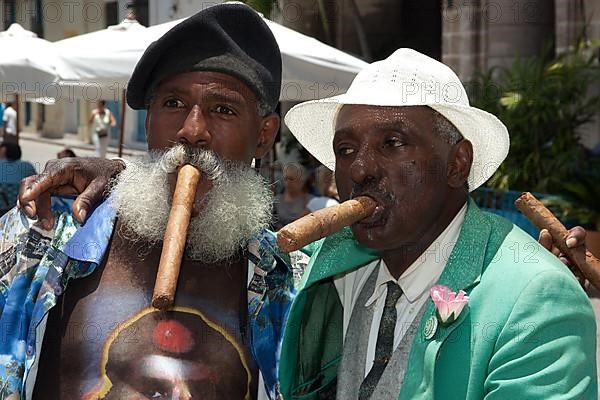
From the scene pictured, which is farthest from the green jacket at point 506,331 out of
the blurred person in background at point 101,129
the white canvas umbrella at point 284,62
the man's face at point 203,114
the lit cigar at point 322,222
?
the blurred person in background at point 101,129

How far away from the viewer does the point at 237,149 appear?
8.98 ft

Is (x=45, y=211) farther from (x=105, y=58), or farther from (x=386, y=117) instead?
(x=105, y=58)

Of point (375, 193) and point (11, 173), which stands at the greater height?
point (375, 193)

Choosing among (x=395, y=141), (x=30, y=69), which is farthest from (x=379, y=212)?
(x=30, y=69)

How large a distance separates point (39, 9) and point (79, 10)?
10.2ft

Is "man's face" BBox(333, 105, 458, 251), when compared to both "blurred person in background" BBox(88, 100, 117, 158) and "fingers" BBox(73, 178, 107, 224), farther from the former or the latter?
"blurred person in background" BBox(88, 100, 117, 158)

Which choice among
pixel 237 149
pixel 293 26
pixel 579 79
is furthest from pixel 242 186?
pixel 293 26

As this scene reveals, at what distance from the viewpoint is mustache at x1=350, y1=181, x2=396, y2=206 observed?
7.31ft

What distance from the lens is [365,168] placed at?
2242mm

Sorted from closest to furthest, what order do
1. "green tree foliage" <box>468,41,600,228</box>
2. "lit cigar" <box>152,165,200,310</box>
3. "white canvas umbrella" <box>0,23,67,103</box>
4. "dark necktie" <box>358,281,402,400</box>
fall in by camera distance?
"lit cigar" <box>152,165,200,310</box>, "dark necktie" <box>358,281,402,400</box>, "white canvas umbrella" <box>0,23,67,103</box>, "green tree foliage" <box>468,41,600,228</box>

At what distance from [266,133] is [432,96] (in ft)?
2.66

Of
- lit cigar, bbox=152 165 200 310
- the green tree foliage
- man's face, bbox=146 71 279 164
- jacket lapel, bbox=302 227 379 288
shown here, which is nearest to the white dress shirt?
jacket lapel, bbox=302 227 379 288

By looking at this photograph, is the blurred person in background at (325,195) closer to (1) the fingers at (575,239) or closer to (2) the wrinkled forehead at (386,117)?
(1) the fingers at (575,239)

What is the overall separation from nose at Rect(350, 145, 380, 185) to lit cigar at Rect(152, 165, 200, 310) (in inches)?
19.3
